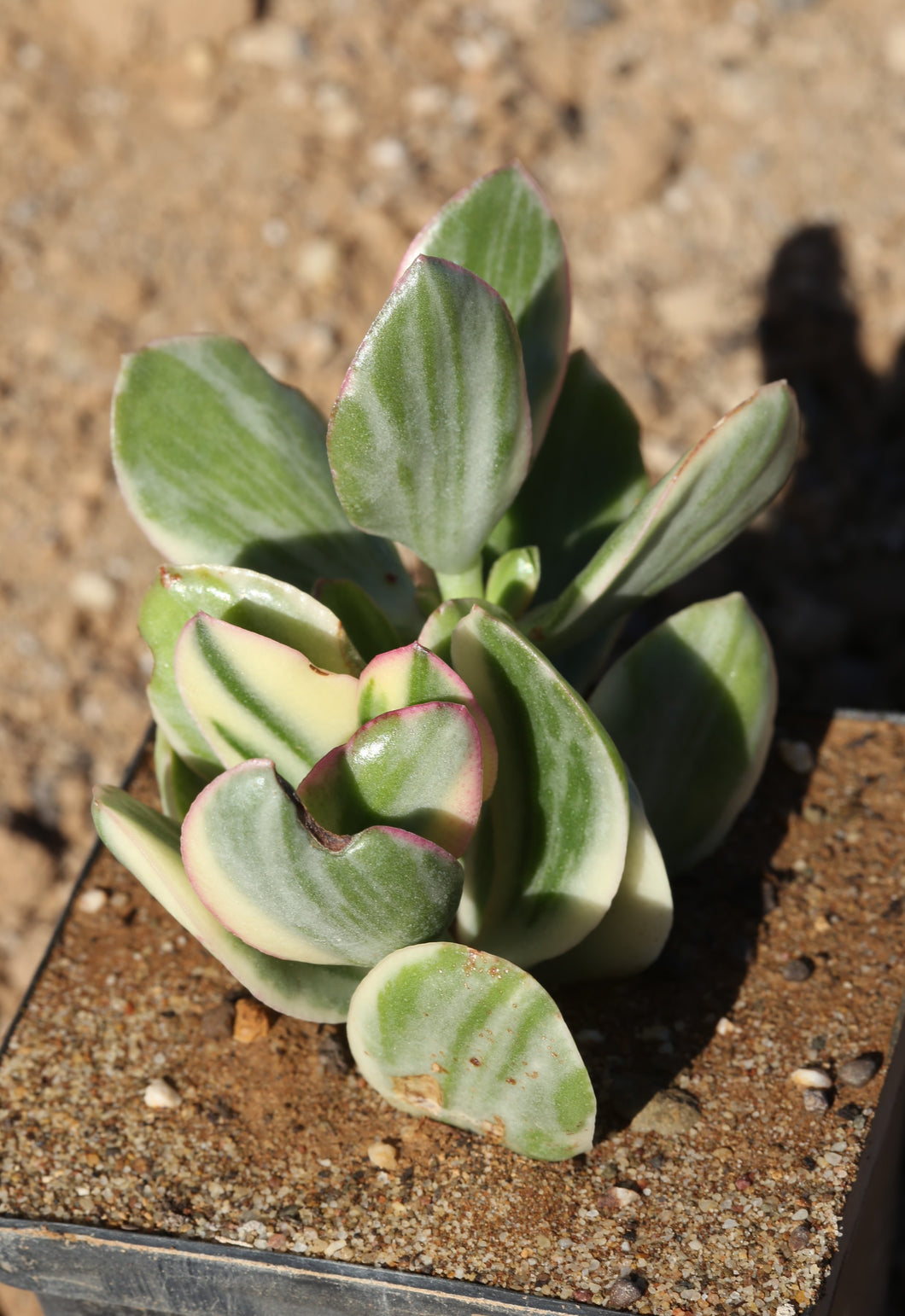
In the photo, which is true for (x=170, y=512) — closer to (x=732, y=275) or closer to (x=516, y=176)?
(x=516, y=176)

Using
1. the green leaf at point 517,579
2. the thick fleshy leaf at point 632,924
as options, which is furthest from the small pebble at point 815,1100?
the green leaf at point 517,579

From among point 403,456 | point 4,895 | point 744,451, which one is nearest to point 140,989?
point 403,456

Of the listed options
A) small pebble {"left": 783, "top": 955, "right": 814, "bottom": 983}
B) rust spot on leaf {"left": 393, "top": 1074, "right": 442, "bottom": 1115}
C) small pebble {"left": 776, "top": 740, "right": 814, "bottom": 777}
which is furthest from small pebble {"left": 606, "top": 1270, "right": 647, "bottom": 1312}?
small pebble {"left": 776, "top": 740, "right": 814, "bottom": 777}

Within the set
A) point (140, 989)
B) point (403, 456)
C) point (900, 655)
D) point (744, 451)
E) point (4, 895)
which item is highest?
point (403, 456)

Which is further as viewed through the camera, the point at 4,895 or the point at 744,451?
the point at 4,895

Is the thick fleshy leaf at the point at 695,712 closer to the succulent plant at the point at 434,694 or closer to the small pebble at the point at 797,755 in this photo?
the succulent plant at the point at 434,694

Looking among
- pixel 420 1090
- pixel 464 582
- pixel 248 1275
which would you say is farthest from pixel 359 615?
pixel 248 1275
